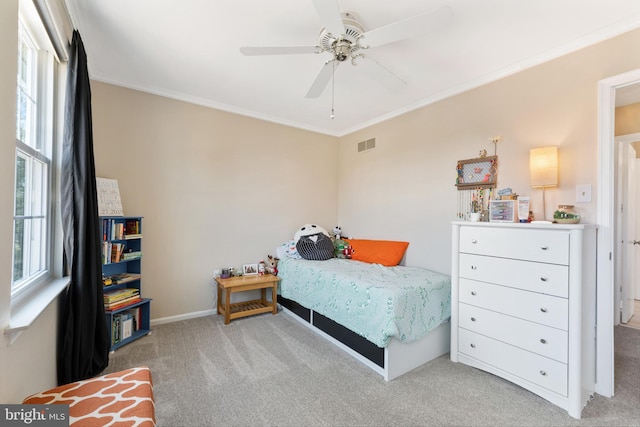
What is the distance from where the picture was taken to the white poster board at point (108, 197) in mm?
2557

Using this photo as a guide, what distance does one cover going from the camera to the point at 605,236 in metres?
1.97

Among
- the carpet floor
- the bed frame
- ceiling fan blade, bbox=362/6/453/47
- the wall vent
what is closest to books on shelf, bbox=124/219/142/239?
the carpet floor

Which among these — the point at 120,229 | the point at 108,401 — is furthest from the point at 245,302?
the point at 108,401

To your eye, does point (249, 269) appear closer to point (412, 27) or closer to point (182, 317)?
point (182, 317)

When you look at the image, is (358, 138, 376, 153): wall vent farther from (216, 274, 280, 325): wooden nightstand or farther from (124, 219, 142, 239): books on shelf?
(124, 219, 142, 239): books on shelf

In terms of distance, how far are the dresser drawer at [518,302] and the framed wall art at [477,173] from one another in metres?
0.96

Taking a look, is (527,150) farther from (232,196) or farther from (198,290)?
(198,290)

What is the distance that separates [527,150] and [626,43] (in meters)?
0.85

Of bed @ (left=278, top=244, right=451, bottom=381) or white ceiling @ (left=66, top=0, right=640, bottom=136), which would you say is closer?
white ceiling @ (left=66, top=0, right=640, bottom=136)

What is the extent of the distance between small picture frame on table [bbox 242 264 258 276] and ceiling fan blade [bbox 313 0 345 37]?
2.78 metres

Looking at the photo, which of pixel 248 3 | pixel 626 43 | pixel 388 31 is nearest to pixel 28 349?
pixel 248 3

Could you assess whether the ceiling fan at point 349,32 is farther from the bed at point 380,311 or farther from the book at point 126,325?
the book at point 126,325

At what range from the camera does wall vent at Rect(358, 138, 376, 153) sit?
3.86 m

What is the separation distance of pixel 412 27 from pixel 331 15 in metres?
0.46
